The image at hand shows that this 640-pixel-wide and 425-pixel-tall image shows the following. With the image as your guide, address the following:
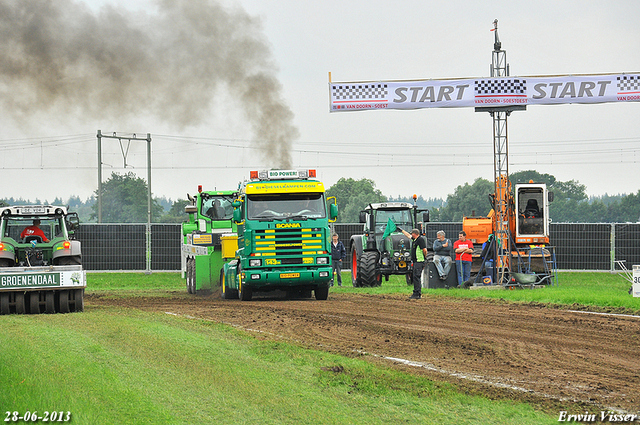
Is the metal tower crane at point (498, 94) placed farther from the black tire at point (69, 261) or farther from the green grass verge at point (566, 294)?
the black tire at point (69, 261)

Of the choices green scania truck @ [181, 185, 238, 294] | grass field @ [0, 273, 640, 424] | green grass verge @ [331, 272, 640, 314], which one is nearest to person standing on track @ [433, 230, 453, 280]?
green grass verge @ [331, 272, 640, 314]

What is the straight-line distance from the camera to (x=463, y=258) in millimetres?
22438

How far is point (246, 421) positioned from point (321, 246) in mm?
11902

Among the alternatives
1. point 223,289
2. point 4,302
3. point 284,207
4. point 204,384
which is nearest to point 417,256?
point 284,207

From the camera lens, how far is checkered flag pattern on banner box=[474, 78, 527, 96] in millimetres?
21109

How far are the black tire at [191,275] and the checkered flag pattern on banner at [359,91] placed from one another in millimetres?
6972

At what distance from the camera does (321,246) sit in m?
18.6

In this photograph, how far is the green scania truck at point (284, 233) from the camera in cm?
1836

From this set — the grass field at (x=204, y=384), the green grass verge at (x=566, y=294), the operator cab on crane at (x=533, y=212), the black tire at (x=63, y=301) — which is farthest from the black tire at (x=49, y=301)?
the operator cab on crane at (x=533, y=212)

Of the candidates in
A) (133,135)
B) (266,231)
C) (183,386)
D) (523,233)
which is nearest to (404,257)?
(523,233)

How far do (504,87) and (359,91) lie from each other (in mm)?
4221

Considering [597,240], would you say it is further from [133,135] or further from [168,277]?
[133,135]

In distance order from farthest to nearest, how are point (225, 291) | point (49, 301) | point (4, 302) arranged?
1. point (225, 291)
2. point (49, 301)
3. point (4, 302)

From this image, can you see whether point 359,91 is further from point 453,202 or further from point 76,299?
point 453,202
